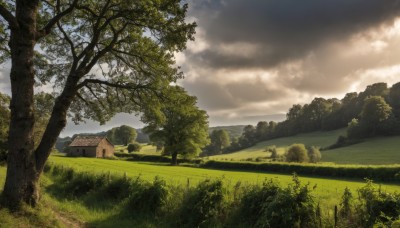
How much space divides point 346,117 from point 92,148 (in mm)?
86117

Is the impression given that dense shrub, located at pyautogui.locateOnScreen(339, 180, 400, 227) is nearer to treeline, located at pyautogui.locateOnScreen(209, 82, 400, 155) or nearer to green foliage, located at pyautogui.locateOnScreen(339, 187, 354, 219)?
green foliage, located at pyautogui.locateOnScreen(339, 187, 354, 219)

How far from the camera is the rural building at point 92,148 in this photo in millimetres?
99250

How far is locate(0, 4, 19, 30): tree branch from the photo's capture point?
13266 mm

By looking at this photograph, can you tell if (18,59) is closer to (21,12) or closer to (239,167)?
(21,12)

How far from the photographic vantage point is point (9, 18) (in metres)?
13.3

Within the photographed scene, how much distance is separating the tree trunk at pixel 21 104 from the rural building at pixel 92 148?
87.7 meters

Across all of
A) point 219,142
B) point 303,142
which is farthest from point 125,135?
point 303,142

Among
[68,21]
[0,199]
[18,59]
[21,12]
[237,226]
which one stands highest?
[68,21]

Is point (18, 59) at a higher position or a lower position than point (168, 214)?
higher

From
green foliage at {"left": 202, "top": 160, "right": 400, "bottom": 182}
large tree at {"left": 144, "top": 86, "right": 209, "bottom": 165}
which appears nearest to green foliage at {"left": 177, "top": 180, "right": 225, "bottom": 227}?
green foliage at {"left": 202, "top": 160, "right": 400, "bottom": 182}

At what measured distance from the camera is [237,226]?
536 inches

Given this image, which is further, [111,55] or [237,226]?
[111,55]

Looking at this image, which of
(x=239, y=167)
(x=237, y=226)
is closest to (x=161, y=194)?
(x=237, y=226)

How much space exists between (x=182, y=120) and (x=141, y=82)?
5310cm
